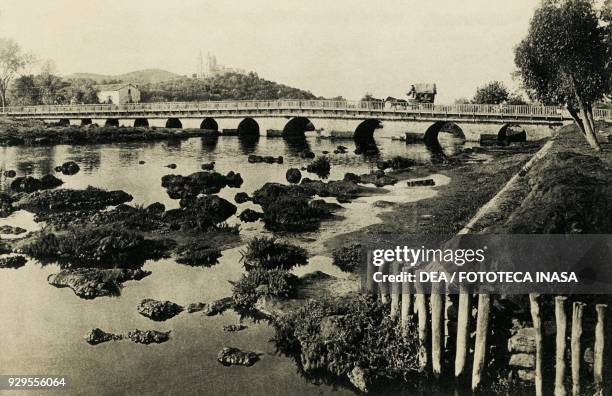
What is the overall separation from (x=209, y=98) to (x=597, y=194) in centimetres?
14181

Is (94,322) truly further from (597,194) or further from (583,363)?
(597,194)

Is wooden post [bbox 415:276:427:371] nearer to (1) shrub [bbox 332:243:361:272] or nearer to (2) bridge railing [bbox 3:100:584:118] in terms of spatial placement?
(1) shrub [bbox 332:243:361:272]

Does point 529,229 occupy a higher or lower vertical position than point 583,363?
higher

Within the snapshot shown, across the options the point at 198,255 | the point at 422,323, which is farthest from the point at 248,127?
the point at 422,323

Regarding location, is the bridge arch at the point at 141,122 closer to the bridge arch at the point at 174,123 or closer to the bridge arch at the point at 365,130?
the bridge arch at the point at 174,123

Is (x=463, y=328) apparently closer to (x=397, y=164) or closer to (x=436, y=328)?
(x=436, y=328)

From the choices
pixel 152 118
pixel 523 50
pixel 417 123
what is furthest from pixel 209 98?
pixel 523 50

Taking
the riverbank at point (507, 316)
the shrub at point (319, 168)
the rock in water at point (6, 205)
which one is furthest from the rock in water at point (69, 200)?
the shrub at point (319, 168)

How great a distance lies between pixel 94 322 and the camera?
592 inches

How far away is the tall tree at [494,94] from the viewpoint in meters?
88.1

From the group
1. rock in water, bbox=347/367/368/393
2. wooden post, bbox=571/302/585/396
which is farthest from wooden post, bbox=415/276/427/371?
wooden post, bbox=571/302/585/396

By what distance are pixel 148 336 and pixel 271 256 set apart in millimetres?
6294

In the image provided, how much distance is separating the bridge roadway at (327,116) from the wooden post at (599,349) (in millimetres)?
49900

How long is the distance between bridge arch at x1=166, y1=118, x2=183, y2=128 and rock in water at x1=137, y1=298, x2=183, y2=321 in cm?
8119
